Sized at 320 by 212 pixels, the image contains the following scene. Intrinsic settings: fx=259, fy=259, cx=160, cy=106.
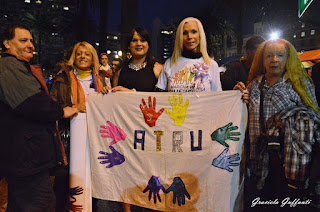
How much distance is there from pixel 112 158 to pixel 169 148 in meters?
0.70

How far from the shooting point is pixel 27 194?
7.55 feet

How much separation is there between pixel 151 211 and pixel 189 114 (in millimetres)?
1318

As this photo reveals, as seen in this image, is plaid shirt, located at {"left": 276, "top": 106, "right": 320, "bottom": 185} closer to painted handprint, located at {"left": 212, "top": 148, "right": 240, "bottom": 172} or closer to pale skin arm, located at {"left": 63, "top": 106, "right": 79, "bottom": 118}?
painted handprint, located at {"left": 212, "top": 148, "right": 240, "bottom": 172}

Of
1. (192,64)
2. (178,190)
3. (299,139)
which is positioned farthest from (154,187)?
(299,139)

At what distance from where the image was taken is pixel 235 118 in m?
2.69

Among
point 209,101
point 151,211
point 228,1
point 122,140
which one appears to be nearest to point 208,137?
point 209,101

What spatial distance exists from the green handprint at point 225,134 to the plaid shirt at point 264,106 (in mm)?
156

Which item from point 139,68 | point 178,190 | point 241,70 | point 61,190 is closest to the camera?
point 178,190

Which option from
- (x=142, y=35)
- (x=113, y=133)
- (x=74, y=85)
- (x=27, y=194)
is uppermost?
(x=142, y=35)

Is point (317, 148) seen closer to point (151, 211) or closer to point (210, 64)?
point (210, 64)

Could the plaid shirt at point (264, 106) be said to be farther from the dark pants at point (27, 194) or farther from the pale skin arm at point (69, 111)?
the dark pants at point (27, 194)

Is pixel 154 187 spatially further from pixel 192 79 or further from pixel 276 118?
pixel 276 118

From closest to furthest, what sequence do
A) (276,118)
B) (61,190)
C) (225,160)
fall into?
(276,118), (225,160), (61,190)

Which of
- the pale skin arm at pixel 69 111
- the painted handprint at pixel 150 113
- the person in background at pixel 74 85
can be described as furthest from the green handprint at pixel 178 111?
the pale skin arm at pixel 69 111
